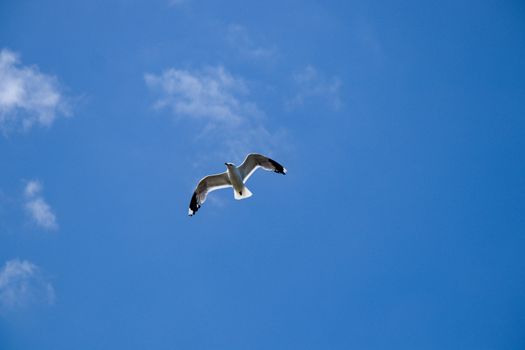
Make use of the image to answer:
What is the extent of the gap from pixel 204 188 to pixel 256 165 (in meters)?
1.55

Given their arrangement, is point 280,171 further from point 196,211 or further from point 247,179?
point 196,211

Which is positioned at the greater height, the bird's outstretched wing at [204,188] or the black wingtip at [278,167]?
the bird's outstretched wing at [204,188]

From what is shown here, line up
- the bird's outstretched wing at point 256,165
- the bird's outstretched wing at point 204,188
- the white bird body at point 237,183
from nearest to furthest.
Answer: the white bird body at point 237,183
the bird's outstretched wing at point 256,165
the bird's outstretched wing at point 204,188

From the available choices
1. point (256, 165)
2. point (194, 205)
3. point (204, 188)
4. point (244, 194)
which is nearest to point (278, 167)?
point (256, 165)

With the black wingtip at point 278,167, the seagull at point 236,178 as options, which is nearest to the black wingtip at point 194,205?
the seagull at point 236,178

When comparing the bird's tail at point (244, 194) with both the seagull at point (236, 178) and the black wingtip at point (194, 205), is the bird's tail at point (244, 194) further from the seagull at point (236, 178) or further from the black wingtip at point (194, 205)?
the black wingtip at point (194, 205)

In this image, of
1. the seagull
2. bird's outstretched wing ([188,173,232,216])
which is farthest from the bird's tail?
bird's outstretched wing ([188,173,232,216])

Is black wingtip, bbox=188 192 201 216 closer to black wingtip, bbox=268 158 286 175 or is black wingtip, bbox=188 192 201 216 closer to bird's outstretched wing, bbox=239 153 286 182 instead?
bird's outstretched wing, bbox=239 153 286 182

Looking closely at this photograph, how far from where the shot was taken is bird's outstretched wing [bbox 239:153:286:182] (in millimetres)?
15070

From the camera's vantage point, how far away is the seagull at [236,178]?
14.9m

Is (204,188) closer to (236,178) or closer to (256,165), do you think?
(236,178)

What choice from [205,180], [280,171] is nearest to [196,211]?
[205,180]

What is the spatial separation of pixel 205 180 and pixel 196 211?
0.88 metres

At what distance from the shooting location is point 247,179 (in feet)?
49.7
